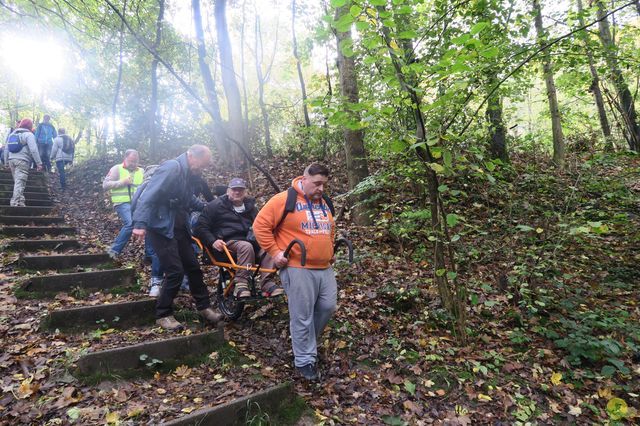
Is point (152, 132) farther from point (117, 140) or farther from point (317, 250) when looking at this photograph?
point (317, 250)

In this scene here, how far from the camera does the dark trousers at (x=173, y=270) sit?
14.6 ft

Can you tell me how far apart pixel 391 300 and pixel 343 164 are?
238 inches

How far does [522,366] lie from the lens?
418 centimetres

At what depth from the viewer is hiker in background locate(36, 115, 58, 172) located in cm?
1230

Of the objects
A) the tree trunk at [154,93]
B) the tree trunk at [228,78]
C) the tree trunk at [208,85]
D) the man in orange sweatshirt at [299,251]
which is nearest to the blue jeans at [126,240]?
the man in orange sweatshirt at [299,251]

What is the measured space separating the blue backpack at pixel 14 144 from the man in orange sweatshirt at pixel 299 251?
7.73m

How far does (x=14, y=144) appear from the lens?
835 cm

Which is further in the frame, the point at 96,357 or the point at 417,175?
the point at 417,175

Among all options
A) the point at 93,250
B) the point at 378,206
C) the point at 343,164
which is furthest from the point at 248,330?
the point at 343,164

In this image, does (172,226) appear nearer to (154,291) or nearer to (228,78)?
(154,291)

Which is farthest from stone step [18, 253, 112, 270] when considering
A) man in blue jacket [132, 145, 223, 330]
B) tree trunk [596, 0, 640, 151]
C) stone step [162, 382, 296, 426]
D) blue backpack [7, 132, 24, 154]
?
tree trunk [596, 0, 640, 151]

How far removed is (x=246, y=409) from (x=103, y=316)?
2.22m

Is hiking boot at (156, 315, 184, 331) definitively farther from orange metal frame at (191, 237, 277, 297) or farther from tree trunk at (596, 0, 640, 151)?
tree trunk at (596, 0, 640, 151)

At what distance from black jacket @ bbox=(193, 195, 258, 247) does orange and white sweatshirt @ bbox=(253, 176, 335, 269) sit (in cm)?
148
